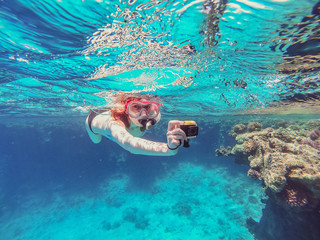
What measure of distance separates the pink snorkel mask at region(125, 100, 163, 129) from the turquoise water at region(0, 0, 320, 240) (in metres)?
2.55

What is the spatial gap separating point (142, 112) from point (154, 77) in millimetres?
5535

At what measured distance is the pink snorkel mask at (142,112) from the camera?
3.88m

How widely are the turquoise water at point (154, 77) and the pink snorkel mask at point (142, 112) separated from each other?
8.36 feet

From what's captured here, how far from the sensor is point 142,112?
389 centimetres

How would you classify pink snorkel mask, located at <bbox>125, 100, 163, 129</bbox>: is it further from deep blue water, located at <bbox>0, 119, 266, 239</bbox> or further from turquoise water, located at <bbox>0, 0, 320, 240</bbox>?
deep blue water, located at <bbox>0, 119, 266, 239</bbox>

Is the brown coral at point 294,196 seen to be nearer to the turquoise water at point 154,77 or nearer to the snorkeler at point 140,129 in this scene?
the turquoise water at point 154,77

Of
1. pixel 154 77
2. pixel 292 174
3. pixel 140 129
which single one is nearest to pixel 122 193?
pixel 154 77

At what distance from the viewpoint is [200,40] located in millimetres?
5492

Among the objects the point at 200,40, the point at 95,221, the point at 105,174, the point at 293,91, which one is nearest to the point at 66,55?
the point at 200,40

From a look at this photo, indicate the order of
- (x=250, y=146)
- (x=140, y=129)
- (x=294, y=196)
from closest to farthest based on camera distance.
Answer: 1. (x=140, y=129)
2. (x=294, y=196)
3. (x=250, y=146)

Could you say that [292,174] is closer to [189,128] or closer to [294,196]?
[294,196]

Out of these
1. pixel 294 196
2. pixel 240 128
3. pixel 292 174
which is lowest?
pixel 294 196

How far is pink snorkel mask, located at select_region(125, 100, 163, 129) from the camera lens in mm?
3885

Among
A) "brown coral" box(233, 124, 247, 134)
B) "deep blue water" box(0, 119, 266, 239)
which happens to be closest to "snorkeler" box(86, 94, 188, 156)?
"brown coral" box(233, 124, 247, 134)
